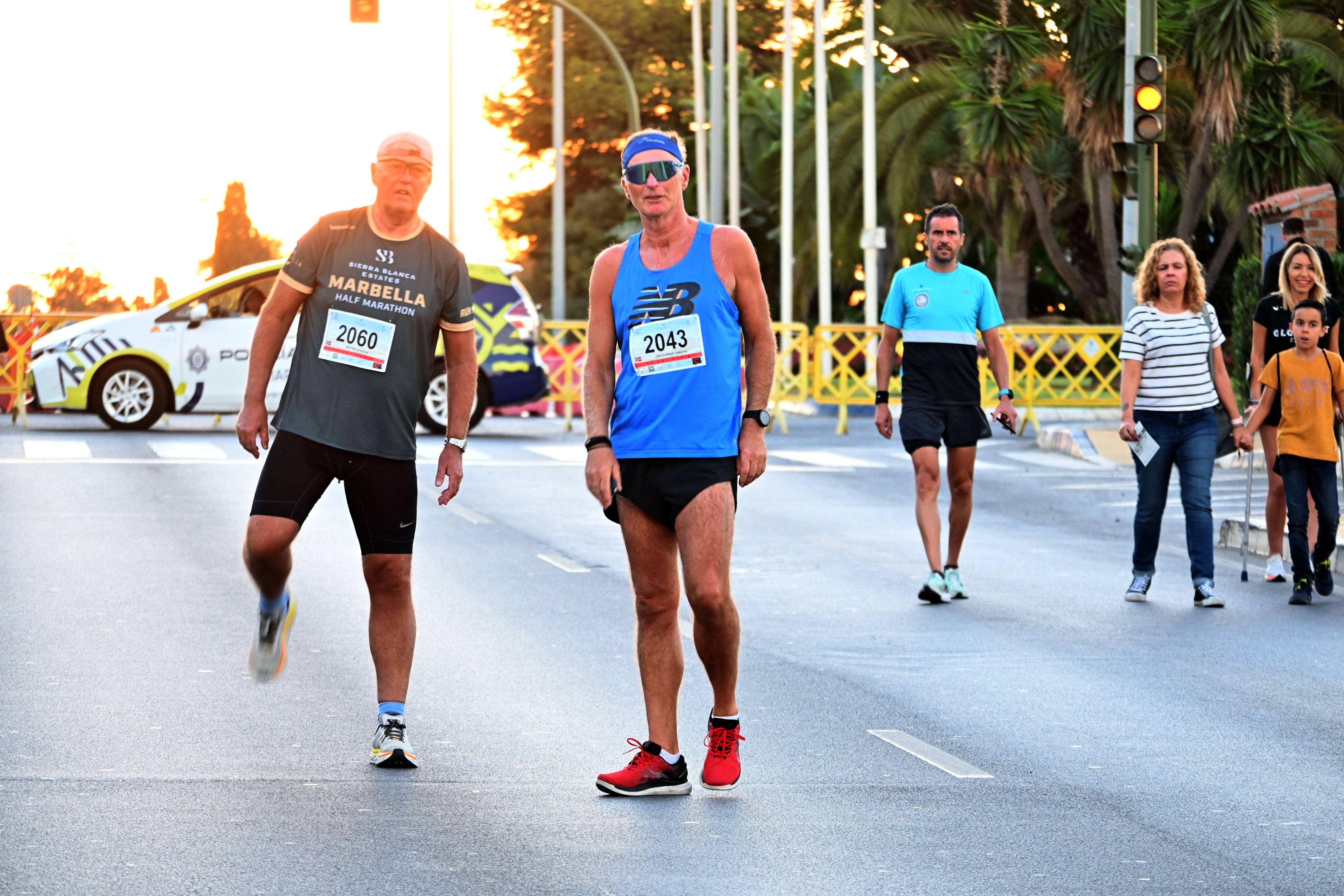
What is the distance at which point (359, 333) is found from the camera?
6.45 metres

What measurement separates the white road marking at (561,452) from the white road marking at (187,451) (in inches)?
121

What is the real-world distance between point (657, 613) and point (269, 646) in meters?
1.36

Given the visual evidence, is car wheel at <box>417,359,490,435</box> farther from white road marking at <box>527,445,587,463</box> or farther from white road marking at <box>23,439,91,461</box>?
white road marking at <box>23,439,91,461</box>

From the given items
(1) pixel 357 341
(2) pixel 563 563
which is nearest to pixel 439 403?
(2) pixel 563 563

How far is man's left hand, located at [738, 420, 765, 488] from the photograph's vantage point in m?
6.08

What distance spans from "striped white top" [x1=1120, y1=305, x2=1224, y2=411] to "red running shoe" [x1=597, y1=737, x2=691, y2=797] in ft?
16.9

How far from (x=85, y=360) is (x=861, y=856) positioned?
18.5 m

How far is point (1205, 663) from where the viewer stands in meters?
8.79

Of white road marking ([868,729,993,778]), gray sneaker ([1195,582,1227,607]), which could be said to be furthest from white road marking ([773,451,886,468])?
white road marking ([868,729,993,778])

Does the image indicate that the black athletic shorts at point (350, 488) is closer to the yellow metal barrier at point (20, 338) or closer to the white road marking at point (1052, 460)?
the white road marking at point (1052, 460)

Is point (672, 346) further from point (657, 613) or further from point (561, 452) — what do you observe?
point (561, 452)

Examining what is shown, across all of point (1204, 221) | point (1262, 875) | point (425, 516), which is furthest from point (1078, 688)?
point (1204, 221)

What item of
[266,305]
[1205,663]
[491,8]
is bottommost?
[1205,663]

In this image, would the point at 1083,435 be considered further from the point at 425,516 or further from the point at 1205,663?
the point at 1205,663
